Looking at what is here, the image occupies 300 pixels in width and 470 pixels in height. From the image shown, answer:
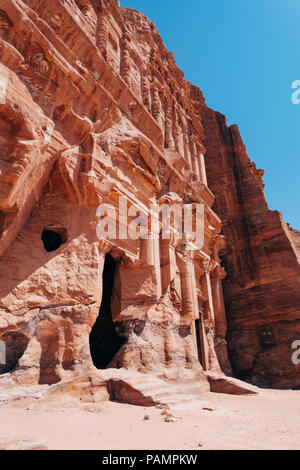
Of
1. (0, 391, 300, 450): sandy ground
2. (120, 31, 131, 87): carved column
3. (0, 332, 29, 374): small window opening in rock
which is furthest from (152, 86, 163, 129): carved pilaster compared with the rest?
(0, 391, 300, 450): sandy ground

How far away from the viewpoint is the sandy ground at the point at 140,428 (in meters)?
3.62

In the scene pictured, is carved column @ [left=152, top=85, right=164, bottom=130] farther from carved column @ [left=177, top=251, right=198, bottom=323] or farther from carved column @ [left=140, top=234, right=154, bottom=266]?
carved column @ [left=140, top=234, right=154, bottom=266]

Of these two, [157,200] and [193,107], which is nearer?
[157,200]

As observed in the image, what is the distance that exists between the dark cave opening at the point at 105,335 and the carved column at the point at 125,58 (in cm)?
766

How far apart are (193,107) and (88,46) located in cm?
1349

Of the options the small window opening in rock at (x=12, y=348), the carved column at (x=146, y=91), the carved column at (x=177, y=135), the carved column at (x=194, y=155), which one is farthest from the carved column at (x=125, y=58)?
the small window opening in rock at (x=12, y=348)

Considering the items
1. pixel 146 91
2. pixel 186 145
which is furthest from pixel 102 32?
pixel 186 145

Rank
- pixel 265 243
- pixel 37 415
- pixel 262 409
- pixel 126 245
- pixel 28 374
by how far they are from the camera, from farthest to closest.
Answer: pixel 265 243 → pixel 126 245 → pixel 262 409 → pixel 28 374 → pixel 37 415

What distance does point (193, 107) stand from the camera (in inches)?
866

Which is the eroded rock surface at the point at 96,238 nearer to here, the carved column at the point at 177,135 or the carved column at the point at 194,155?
the carved column at the point at 177,135

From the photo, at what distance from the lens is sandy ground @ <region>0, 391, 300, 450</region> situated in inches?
142

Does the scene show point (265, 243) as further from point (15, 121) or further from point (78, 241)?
point (15, 121)

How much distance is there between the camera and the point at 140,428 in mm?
4473

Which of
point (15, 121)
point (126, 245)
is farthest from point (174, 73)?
point (15, 121)
